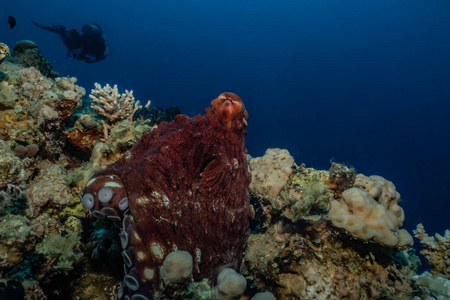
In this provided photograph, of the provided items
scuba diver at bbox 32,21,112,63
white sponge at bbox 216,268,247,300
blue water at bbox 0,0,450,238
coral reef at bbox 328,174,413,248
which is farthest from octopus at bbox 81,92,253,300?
blue water at bbox 0,0,450,238

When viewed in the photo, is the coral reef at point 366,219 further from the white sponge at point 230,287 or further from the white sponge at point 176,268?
the white sponge at point 176,268

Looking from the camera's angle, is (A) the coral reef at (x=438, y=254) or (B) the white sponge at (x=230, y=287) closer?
(B) the white sponge at (x=230, y=287)

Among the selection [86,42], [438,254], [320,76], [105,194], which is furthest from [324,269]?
[320,76]

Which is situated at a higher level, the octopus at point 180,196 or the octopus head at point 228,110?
the octopus head at point 228,110

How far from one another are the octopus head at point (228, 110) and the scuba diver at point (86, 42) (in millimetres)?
15951

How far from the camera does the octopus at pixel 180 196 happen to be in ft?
7.70

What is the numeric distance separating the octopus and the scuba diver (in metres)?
16.0

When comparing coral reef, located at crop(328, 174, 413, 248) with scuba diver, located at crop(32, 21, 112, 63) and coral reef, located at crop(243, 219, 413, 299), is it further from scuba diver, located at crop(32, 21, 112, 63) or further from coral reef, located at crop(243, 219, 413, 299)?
scuba diver, located at crop(32, 21, 112, 63)

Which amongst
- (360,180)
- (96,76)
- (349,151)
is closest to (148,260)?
(360,180)

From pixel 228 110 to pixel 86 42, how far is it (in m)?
17.2

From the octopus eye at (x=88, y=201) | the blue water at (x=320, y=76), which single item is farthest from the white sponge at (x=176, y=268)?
the blue water at (x=320, y=76)

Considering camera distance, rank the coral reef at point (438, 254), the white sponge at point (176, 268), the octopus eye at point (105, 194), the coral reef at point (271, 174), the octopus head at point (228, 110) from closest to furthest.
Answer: the white sponge at point (176, 268) < the octopus eye at point (105, 194) < the octopus head at point (228, 110) < the coral reef at point (271, 174) < the coral reef at point (438, 254)

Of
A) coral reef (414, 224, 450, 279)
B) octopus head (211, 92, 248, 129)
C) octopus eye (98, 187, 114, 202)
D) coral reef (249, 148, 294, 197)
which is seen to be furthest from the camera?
coral reef (414, 224, 450, 279)

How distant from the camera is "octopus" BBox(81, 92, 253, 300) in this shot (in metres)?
2.35
